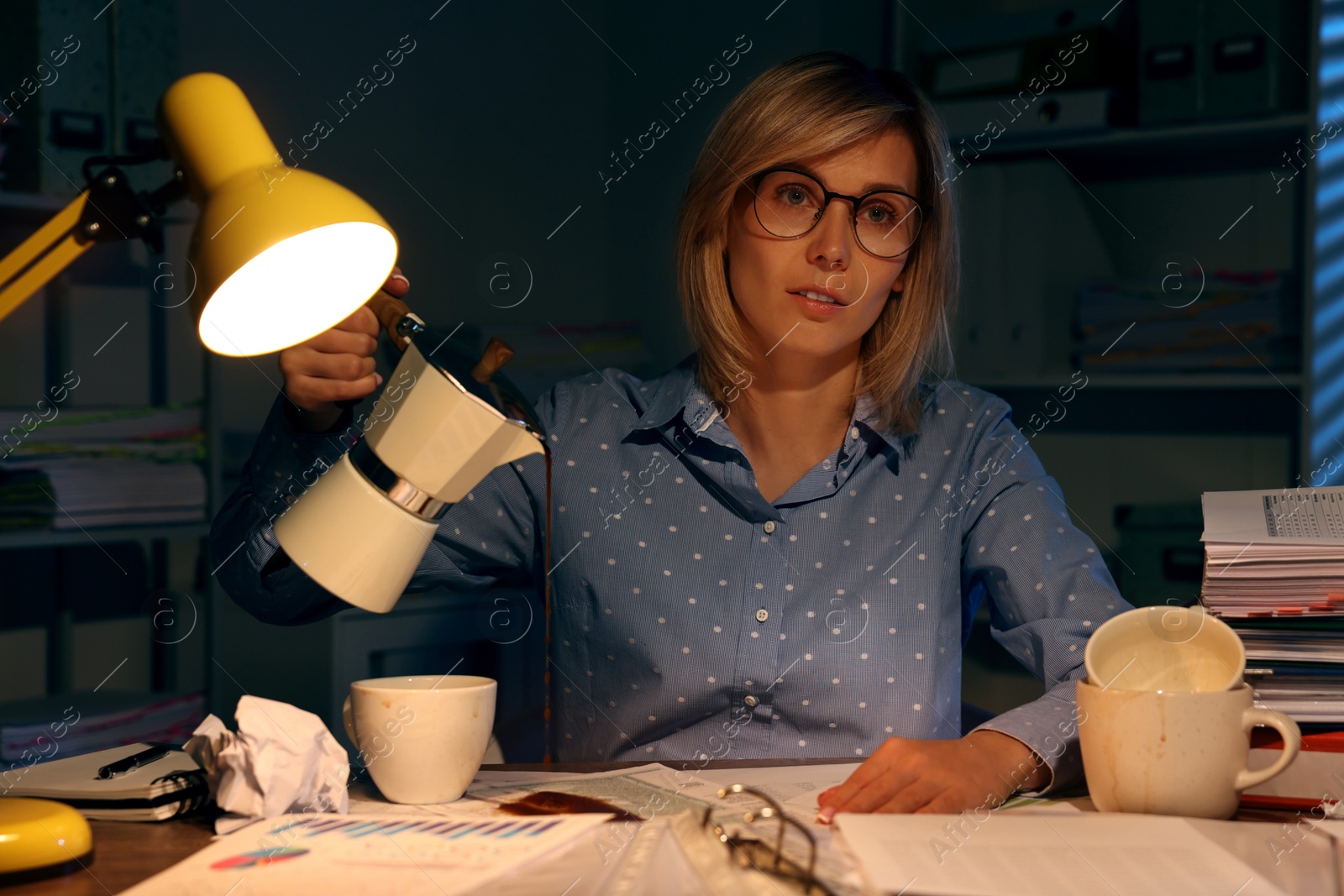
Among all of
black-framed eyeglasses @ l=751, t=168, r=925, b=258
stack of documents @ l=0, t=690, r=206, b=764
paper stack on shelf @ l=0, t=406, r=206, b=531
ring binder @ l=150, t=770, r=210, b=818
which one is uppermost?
black-framed eyeglasses @ l=751, t=168, r=925, b=258

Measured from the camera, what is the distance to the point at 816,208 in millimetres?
1388

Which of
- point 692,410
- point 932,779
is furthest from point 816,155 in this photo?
point 932,779

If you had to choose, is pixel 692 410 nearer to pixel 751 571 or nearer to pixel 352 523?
pixel 751 571

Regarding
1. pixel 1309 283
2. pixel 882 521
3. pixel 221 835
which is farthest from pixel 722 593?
pixel 1309 283

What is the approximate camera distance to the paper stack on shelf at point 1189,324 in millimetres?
2223

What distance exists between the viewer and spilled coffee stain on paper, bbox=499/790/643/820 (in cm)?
81

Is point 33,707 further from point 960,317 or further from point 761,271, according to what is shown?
point 960,317

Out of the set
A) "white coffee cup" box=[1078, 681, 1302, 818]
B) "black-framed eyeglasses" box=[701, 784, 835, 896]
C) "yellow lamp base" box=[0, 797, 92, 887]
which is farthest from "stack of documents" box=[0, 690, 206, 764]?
"white coffee cup" box=[1078, 681, 1302, 818]

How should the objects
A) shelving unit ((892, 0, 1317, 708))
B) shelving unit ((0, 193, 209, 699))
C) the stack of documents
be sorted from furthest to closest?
shelving unit ((892, 0, 1317, 708)) → shelving unit ((0, 193, 209, 699)) → the stack of documents

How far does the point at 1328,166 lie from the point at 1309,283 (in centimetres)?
25

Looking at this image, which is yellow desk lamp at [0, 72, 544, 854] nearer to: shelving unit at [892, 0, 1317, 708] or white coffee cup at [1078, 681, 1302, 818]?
white coffee cup at [1078, 681, 1302, 818]

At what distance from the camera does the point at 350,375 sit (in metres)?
0.98

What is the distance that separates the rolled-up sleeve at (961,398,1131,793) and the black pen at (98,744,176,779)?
2.29 feet

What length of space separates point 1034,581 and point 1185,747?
445 mm
